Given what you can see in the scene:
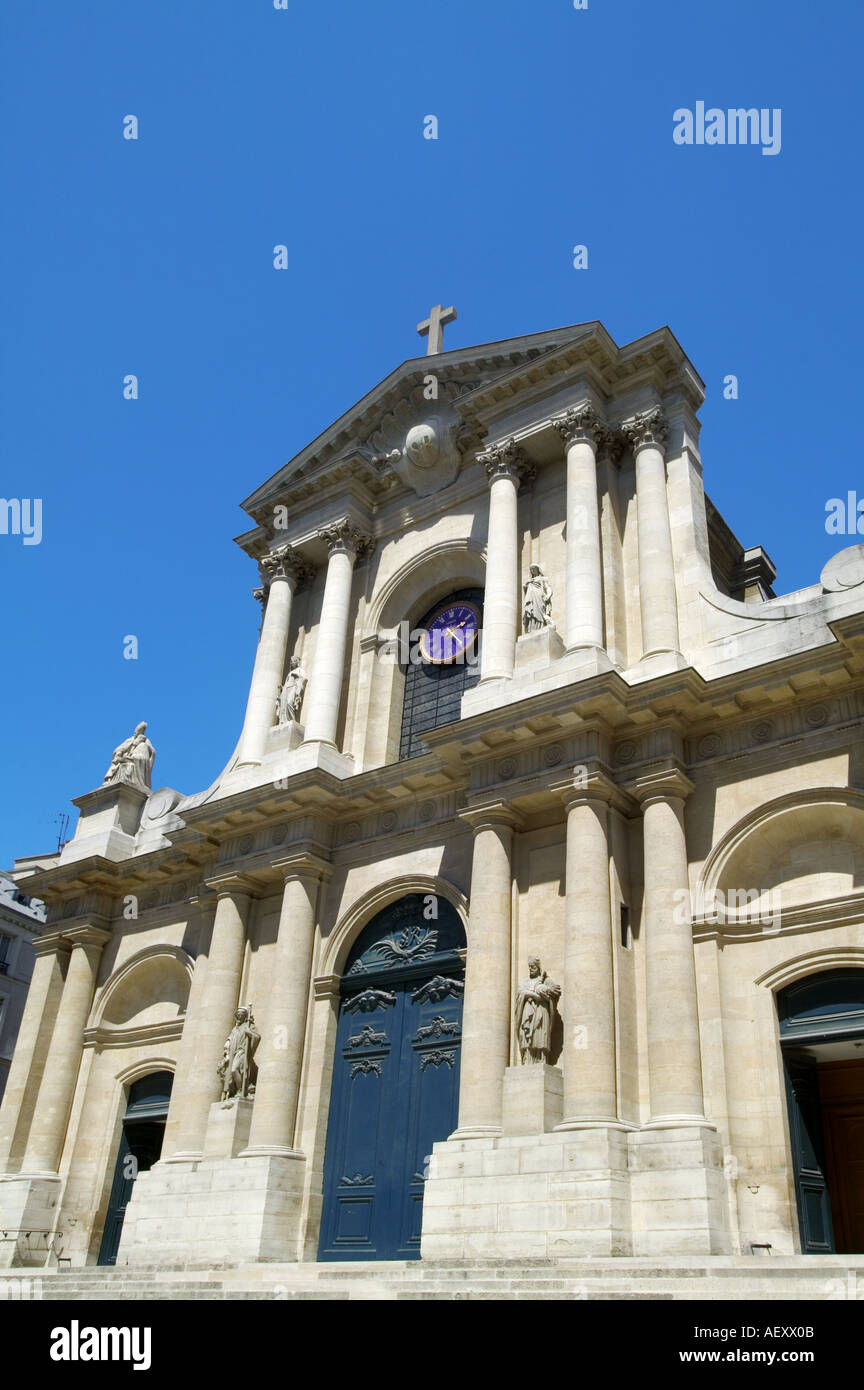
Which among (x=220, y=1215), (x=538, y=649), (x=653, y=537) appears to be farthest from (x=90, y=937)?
(x=653, y=537)

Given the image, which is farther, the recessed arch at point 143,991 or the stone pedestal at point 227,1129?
the recessed arch at point 143,991

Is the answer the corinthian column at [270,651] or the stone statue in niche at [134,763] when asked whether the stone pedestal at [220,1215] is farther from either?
the stone statue in niche at [134,763]

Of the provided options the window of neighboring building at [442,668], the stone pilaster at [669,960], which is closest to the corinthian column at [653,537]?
the stone pilaster at [669,960]

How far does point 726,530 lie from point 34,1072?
18.8 m

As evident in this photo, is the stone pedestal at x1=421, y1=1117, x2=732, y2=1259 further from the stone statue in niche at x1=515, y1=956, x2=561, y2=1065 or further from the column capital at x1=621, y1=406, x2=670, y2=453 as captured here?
the column capital at x1=621, y1=406, x2=670, y2=453

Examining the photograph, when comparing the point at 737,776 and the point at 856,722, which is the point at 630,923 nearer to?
the point at 737,776

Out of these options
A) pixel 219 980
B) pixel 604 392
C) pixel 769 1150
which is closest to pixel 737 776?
pixel 769 1150

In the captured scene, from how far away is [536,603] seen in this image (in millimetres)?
20219

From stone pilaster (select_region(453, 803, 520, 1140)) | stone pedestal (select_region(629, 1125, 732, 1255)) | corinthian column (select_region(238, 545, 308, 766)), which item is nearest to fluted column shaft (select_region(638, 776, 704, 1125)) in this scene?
stone pedestal (select_region(629, 1125, 732, 1255))

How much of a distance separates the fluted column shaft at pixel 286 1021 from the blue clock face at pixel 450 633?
523 centimetres

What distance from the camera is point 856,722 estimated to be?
53.7 feet

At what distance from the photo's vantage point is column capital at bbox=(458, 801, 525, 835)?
1856 cm

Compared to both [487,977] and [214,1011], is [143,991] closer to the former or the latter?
[214,1011]

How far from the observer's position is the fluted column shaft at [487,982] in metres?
16.6
